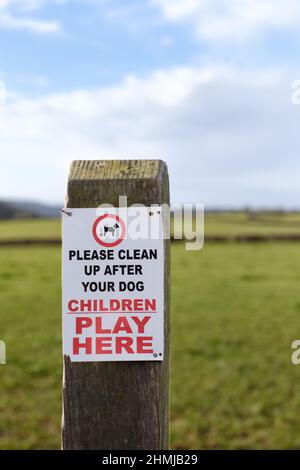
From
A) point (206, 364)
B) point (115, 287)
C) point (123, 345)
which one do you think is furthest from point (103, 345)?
point (206, 364)

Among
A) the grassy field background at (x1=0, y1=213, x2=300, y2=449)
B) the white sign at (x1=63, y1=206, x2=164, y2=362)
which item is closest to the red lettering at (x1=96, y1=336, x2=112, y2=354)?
the white sign at (x1=63, y1=206, x2=164, y2=362)

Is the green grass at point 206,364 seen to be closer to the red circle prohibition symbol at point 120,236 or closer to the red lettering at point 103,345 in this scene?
the red lettering at point 103,345

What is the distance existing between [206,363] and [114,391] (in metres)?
7.59

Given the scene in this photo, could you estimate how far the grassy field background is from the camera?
6.57 m

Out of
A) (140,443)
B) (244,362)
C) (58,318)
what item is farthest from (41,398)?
(140,443)

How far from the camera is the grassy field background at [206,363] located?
21.6 feet

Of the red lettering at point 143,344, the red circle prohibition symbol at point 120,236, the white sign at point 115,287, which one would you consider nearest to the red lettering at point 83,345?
the white sign at point 115,287

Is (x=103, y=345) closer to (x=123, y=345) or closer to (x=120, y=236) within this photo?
(x=123, y=345)

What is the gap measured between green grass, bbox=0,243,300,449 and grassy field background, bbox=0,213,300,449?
13 mm

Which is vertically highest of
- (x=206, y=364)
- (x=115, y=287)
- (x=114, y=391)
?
(x=115, y=287)

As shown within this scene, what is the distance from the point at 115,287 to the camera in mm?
1906

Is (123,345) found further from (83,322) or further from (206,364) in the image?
(206,364)

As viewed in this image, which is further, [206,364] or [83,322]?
[206,364]

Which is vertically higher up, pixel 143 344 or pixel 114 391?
pixel 143 344
